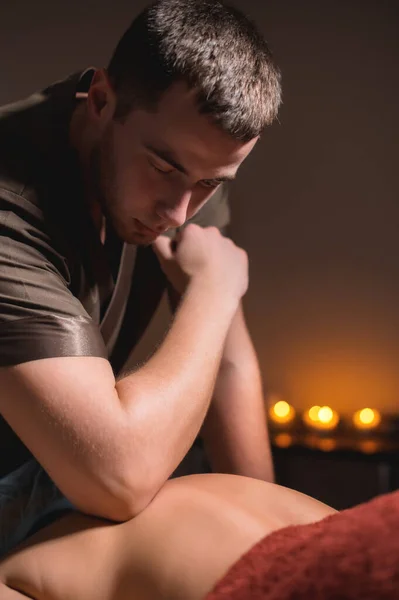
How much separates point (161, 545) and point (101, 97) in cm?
69

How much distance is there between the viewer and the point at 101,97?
111 cm

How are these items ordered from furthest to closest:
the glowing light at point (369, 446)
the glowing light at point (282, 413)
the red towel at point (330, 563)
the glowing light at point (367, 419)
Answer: the glowing light at point (282, 413) → the glowing light at point (367, 419) → the glowing light at point (369, 446) → the red towel at point (330, 563)

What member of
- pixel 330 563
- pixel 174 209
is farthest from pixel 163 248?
pixel 330 563

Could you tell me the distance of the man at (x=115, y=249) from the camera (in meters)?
0.87

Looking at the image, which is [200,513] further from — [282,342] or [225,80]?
[282,342]

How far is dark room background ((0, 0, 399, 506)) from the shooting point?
212cm

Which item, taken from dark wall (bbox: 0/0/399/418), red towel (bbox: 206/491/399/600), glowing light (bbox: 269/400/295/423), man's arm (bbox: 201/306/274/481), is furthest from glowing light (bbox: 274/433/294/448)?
red towel (bbox: 206/491/399/600)

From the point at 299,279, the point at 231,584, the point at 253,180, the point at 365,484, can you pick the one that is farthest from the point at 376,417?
the point at 231,584

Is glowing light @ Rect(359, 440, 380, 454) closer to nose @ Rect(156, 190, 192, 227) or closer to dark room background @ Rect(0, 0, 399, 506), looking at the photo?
dark room background @ Rect(0, 0, 399, 506)

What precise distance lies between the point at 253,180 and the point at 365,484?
984 millimetres

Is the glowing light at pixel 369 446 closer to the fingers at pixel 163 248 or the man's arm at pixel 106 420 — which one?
the fingers at pixel 163 248

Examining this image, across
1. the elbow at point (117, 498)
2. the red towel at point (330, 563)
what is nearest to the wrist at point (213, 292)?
the elbow at point (117, 498)

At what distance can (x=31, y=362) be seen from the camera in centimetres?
87

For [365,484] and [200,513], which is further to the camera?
[365,484]
